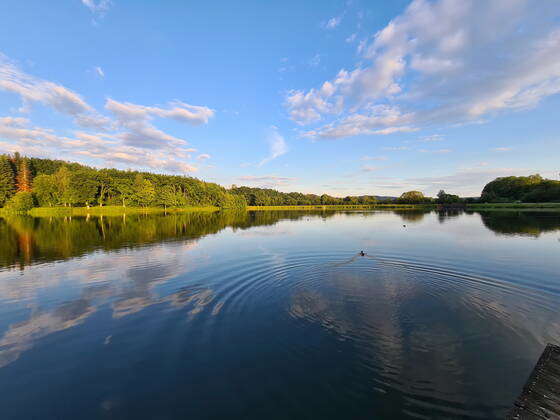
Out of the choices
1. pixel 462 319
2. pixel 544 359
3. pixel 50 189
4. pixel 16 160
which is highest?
pixel 16 160

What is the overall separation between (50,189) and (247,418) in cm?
13938

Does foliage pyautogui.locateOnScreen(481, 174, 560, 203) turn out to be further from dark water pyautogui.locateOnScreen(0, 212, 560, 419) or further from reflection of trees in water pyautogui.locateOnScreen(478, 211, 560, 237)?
dark water pyautogui.locateOnScreen(0, 212, 560, 419)

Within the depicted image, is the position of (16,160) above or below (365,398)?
above

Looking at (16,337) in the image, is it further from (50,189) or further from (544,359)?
(50,189)

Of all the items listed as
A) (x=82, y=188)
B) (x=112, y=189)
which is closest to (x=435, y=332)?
(x=82, y=188)

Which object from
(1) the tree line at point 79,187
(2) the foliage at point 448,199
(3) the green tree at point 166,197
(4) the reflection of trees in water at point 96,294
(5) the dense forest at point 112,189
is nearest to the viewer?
(4) the reflection of trees in water at point 96,294

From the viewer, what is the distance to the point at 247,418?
529 centimetres

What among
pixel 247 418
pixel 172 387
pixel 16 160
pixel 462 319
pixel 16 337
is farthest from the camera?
pixel 16 160

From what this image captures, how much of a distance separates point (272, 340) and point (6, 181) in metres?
158

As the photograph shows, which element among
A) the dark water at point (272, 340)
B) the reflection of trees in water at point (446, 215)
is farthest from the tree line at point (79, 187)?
the reflection of trees in water at point (446, 215)

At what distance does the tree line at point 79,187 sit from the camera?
100812 mm

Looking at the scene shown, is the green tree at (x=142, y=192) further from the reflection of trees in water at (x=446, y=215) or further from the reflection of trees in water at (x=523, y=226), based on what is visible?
the reflection of trees in water at (x=523, y=226)

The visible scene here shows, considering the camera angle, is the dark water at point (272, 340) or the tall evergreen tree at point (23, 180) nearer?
the dark water at point (272, 340)

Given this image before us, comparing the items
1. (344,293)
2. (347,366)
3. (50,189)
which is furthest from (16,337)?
(50,189)
